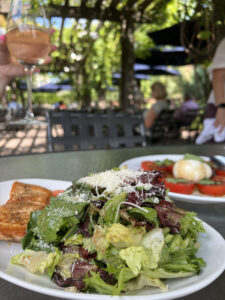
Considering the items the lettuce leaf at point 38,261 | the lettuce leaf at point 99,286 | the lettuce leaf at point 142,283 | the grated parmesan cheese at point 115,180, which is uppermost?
the grated parmesan cheese at point 115,180

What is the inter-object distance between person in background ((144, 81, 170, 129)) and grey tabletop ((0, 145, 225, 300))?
397 cm

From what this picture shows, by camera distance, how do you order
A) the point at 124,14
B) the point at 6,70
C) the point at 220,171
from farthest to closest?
the point at 124,14 < the point at 6,70 < the point at 220,171

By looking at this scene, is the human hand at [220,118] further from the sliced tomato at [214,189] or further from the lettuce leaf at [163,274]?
the lettuce leaf at [163,274]

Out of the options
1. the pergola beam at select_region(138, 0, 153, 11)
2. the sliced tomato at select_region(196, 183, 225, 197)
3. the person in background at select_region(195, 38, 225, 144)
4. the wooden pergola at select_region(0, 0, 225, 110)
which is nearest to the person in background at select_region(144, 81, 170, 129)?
the wooden pergola at select_region(0, 0, 225, 110)

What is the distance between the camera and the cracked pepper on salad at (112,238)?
58cm

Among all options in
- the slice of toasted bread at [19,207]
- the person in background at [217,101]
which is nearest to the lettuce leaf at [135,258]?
the slice of toasted bread at [19,207]

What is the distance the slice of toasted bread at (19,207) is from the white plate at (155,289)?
0.09ft

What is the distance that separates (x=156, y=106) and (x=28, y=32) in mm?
5387

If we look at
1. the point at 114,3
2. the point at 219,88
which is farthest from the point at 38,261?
the point at 114,3

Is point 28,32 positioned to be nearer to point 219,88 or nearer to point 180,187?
point 180,187

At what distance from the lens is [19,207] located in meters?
0.90

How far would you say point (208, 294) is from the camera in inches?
23.0

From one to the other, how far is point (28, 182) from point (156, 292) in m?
0.74

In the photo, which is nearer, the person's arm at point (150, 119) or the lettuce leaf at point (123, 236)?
the lettuce leaf at point (123, 236)
